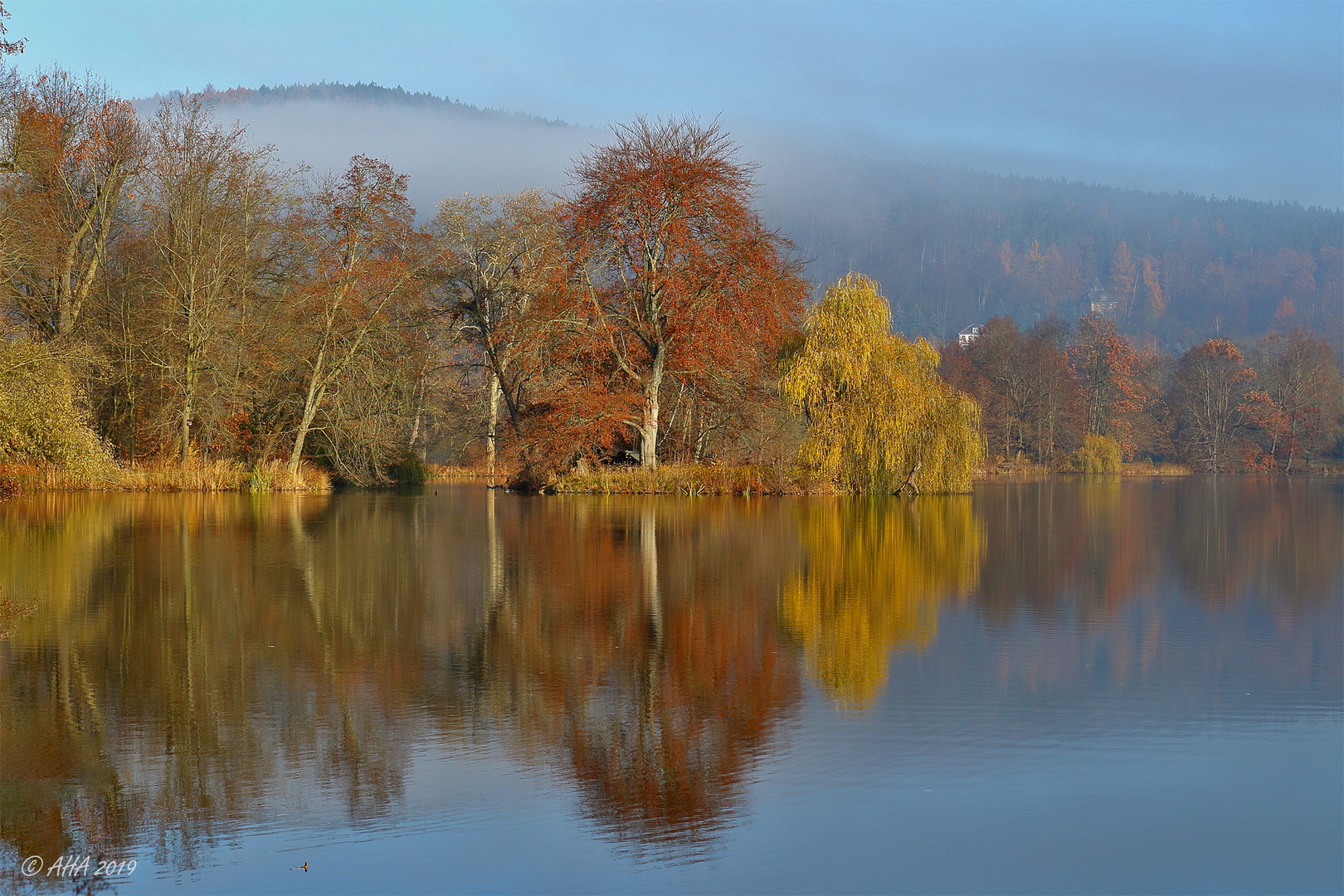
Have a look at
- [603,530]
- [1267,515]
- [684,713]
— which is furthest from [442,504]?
[684,713]

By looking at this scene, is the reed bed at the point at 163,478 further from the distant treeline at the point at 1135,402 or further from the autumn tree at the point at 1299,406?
the autumn tree at the point at 1299,406

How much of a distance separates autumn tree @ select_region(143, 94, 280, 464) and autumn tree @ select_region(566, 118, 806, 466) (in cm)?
1010

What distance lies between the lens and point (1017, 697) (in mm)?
6914

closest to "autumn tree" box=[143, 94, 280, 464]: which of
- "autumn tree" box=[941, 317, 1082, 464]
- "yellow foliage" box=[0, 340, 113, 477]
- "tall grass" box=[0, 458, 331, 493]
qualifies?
"tall grass" box=[0, 458, 331, 493]

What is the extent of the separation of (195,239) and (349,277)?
4.47 meters

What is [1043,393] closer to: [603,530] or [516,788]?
[603,530]

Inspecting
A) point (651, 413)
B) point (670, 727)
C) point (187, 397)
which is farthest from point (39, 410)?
point (670, 727)

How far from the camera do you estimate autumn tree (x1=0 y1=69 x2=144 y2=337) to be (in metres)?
30.0

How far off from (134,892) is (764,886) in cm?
233

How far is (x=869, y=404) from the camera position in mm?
31281

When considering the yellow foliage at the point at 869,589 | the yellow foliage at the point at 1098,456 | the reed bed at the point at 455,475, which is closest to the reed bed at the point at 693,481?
the yellow foliage at the point at 869,589

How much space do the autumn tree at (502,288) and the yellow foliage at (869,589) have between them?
1422 centimetres

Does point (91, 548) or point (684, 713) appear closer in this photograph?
point (684, 713)

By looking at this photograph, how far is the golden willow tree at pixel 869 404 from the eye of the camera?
31250 millimetres
